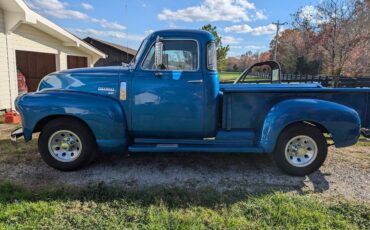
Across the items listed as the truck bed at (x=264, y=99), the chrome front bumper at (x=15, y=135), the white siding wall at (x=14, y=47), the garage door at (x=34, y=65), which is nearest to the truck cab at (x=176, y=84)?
the truck bed at (x=264, y=99)

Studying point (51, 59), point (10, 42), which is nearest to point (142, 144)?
point (10, 42)

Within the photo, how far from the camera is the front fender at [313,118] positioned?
4.37 m

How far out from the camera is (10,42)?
31.4 ft

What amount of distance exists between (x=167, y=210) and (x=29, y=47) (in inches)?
386

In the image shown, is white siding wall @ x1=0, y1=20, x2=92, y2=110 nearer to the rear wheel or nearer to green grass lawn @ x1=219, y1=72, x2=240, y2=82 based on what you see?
the rear wheel

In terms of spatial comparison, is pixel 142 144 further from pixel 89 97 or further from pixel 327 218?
pixel 327 218

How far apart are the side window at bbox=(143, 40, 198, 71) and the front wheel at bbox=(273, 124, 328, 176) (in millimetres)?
1832

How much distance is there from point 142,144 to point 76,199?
1.39 metres

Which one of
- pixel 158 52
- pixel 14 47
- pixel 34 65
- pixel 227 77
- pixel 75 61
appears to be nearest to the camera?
pixel 158 52

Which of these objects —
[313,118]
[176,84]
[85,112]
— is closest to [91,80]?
[85,112]

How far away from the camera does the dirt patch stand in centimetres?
423

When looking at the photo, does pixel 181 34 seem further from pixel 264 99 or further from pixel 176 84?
pixel 264 99

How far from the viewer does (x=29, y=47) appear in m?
10.7

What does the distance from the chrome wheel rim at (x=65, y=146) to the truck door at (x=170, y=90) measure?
3.15 ft
